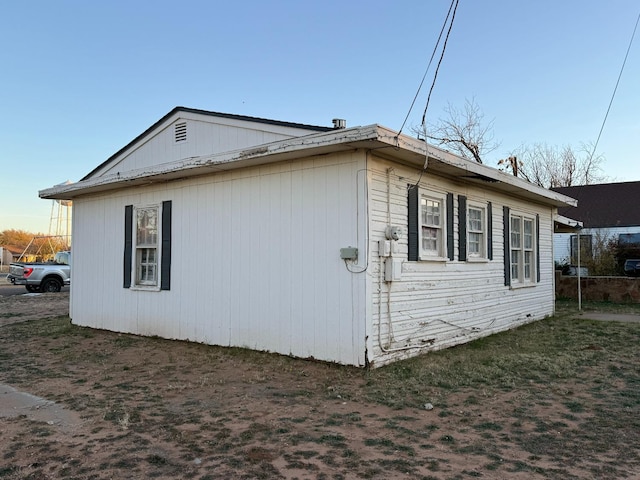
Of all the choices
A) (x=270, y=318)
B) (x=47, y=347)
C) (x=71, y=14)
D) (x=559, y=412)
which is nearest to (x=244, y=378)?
(x=270, y=318)

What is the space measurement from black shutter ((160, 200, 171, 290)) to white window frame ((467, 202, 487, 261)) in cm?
501

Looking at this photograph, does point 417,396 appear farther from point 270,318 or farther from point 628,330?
point 628,330

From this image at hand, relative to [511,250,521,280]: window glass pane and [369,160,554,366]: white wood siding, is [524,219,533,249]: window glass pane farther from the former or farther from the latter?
[369,160,554,366]: white wood siding

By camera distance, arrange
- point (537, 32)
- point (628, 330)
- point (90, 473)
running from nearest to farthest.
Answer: point (90, 473), point (537, 32), point (628, 330)

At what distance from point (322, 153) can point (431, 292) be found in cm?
260

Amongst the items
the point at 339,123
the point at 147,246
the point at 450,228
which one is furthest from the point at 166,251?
the point at 450,228

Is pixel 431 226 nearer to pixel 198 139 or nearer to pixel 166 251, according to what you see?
pixel 198 139

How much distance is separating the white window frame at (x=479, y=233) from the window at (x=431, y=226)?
1043 mm

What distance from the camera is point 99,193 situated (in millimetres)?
9359

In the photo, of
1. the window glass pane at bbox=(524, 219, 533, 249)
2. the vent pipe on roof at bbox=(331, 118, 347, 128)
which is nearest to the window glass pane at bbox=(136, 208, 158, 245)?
the vent pipe on roof at bbox=(331, 118, 347, 128)

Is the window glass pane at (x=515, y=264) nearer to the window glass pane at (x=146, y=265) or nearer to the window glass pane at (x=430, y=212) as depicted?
the window glass pane at (x=430, y=212)

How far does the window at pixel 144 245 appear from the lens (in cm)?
828

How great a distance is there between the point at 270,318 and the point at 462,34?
4.44 meters

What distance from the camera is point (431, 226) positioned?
23.5ft
